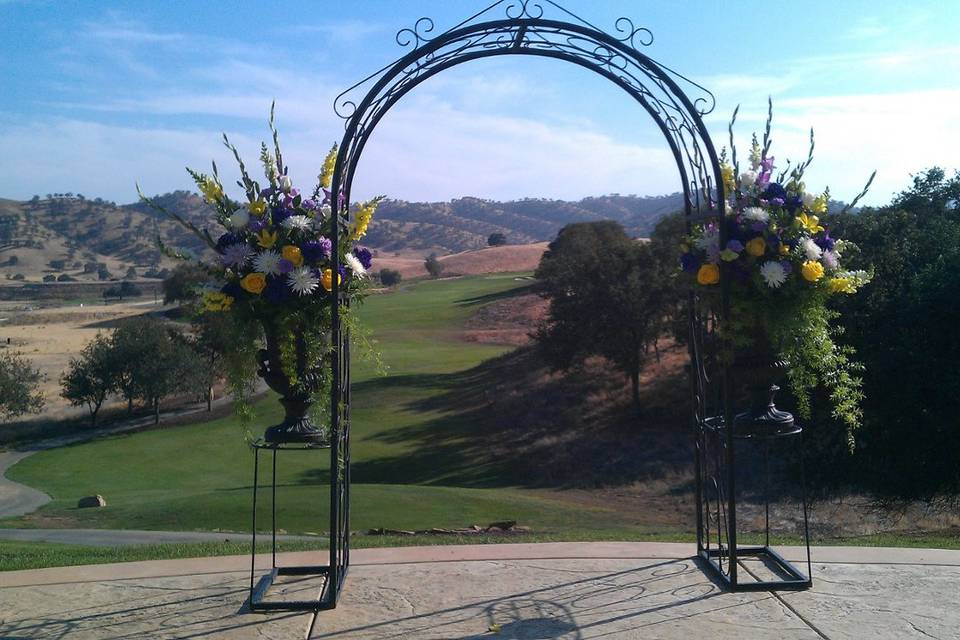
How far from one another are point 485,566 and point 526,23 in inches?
156

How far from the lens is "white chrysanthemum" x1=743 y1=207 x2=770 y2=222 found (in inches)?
242

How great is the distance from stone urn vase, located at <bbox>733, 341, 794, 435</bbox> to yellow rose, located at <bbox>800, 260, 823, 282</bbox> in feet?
1.98

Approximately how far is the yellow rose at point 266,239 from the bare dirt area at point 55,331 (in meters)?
43.7

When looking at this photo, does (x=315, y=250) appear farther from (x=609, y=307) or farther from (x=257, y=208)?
(x=609, y=307)

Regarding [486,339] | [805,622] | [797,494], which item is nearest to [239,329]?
[805,622]

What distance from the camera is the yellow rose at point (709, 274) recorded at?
A: 6234mm

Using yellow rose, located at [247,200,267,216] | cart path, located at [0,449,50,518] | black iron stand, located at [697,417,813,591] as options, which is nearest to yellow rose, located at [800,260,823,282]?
black iron stand, located at [697,417,813,591]

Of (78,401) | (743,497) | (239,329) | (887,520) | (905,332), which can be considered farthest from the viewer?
(78,401)

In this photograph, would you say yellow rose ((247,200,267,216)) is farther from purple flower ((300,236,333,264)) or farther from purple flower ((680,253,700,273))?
purple flower ((680,253,700,273))

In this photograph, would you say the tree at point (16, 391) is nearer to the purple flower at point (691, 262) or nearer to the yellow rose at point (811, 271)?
the purple flower at point (691, 262)

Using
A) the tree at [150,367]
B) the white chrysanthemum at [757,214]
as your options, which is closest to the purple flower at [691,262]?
the white chrysanthemum at [757,214]

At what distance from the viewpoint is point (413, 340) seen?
2376 inches

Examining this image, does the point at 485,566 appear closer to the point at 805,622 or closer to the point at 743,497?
the point at 805,622

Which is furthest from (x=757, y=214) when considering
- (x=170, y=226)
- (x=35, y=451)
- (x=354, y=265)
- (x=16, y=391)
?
(x=170, y=226)
